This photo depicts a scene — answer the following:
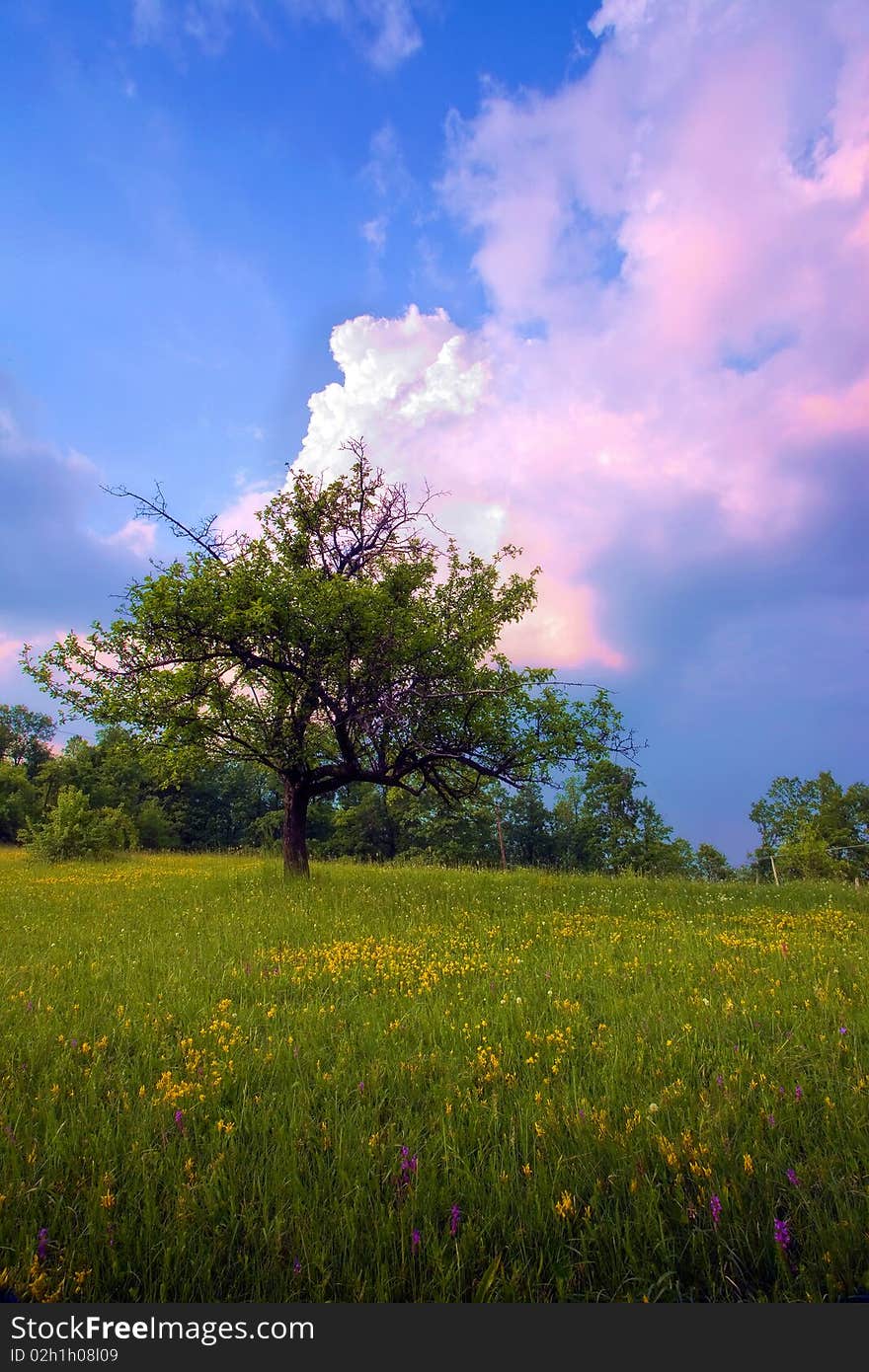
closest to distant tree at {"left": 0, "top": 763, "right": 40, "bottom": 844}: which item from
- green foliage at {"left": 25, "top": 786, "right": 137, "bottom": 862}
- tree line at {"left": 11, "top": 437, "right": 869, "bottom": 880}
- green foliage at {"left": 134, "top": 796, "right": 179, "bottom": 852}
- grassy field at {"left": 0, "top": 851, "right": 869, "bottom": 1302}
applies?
green foliage at {"left": 134, "top": 796, "right": 179, "bottom": 852}

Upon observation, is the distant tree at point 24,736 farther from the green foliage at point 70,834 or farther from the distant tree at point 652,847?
the distant tree at point 652,847

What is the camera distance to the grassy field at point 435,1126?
8.23 feet

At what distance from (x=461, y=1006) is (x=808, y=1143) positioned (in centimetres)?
320

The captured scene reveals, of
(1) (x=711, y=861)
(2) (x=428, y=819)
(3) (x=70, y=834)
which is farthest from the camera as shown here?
(1) (x=711, y=861)

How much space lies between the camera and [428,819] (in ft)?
217

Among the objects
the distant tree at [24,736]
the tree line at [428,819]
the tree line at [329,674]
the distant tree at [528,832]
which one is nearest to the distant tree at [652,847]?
the tree line at [428,819]

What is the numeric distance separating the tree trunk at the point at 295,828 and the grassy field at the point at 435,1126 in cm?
947

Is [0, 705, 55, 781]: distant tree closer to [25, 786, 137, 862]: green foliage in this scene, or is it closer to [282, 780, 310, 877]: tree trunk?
[25, 786, 137, 862]: green foliage

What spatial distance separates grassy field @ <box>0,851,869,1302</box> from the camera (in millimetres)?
2508

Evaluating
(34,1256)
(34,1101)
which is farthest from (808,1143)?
(34,1101)

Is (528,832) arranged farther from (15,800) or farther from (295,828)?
(295,828)

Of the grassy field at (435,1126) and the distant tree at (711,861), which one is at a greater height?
the grassy field at (435,1126)

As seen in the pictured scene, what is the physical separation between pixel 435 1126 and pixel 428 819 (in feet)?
209

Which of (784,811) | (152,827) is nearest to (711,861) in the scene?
(784,811)
